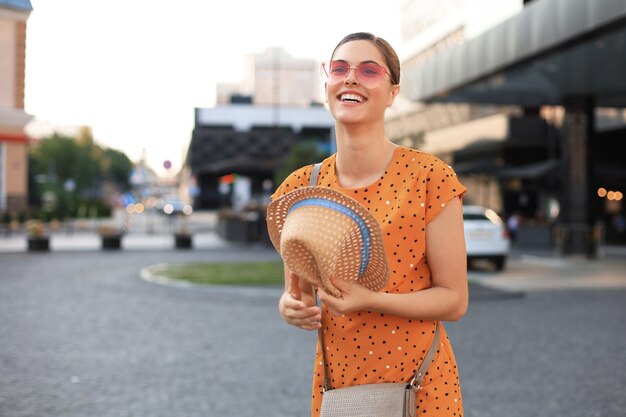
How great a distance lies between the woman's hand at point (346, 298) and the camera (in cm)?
189

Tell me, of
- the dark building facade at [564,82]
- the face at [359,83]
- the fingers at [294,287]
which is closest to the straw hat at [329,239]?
the fingers at [294,287]

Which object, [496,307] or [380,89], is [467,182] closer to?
[496,307]

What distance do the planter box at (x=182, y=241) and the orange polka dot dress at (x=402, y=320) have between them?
25557mm

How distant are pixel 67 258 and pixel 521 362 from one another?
16.9 metres

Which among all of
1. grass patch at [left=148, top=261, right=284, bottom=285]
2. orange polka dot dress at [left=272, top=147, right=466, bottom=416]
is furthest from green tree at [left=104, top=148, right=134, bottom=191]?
orange polka dot dress at [left=272, top=147, right=466, bottom=416]

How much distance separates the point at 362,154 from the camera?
86.5 inches

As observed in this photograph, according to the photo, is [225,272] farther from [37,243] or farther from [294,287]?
[294,287]

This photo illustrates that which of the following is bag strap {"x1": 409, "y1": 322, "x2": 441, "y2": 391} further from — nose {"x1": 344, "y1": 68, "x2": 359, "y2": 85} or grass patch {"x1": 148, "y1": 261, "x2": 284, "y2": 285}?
grass patch {"x1": 148, "y1": 261, "x2": 284, "y2": 285}

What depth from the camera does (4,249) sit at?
24578 millimetres

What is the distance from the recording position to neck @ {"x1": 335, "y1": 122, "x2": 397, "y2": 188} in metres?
2.19

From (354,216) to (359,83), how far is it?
0.48m

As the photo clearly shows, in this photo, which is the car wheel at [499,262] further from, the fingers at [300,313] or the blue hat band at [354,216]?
the blue hat band at [354,216]

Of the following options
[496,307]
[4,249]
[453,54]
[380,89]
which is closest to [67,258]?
[4,249]

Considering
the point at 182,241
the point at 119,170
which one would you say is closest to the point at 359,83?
the point at 182,241
